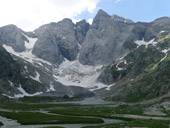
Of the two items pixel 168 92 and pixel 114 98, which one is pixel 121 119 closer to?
pixel 168 92

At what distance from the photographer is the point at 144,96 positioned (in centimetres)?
12800

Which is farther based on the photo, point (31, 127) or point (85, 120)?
point (85, 120)

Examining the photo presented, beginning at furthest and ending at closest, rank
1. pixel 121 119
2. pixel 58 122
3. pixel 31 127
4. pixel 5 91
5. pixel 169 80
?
pixel 5 91 < pixel 169 80 < pixel 121 119 < pixel 58 122 < pixel 31 127

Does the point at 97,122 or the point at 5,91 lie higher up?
the point at 5,91

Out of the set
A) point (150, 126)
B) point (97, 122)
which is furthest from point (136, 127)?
point (97, 122)

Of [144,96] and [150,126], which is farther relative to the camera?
[144,96]

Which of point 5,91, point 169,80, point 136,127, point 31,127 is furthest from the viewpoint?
point 5,91

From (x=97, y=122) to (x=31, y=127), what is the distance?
1604 cm

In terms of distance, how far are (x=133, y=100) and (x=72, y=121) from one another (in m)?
90.8

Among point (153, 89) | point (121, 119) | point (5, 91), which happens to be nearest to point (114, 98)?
point (153, 89)

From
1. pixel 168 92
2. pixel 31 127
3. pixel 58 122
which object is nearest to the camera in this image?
pixel 31 127

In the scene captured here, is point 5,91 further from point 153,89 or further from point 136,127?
point 136,127

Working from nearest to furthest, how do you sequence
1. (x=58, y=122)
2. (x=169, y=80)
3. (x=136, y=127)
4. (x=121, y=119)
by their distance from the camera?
(x=136, y=127) → (x=58, y=122) → (x=121, y=119) → (x=169, y=80)

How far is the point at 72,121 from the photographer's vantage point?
4888cm
